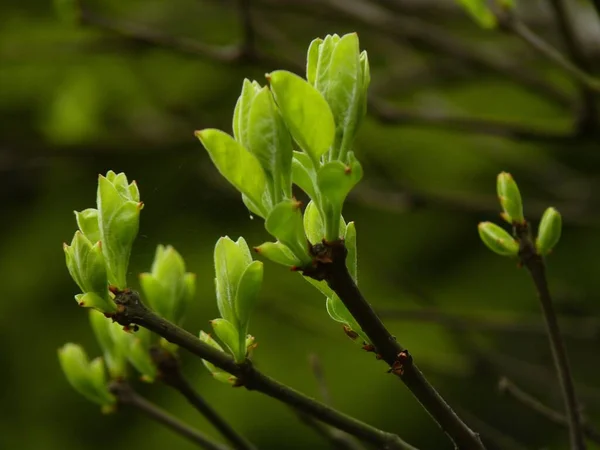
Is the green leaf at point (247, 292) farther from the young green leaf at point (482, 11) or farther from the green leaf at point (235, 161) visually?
the young green leaf at point (482, 11)

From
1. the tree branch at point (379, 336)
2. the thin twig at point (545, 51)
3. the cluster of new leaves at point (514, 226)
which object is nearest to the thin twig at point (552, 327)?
the cluster of new leaves at point (514, 226)

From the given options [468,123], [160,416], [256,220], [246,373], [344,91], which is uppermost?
[344,91]

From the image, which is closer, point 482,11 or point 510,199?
point 510,199

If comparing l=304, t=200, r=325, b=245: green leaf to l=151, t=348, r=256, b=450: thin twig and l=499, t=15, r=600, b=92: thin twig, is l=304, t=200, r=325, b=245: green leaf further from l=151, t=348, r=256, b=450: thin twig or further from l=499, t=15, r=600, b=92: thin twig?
l=499, t=15, r=600, b=92: thin twig

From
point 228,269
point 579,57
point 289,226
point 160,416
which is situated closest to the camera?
point 289,226

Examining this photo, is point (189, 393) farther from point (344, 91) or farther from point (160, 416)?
point (344, 91)

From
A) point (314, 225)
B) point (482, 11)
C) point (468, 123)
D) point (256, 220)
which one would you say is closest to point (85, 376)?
point (314, 225)

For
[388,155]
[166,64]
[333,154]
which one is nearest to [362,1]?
[388,155]

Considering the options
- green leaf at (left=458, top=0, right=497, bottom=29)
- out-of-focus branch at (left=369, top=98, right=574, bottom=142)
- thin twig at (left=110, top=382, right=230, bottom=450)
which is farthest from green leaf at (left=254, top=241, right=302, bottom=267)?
out-of-focus branch at (left=369, top=98, right=574, bottom=142)
